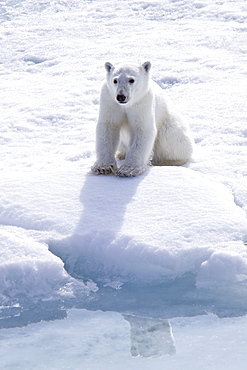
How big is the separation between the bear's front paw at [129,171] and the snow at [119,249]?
61 mm

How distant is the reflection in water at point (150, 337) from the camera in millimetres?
3115

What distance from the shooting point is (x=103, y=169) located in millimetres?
5090

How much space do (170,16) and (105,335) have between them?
10.4 meters

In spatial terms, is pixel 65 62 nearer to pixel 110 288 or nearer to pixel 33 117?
pixel 33 117

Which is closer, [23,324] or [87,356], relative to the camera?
[87,356]

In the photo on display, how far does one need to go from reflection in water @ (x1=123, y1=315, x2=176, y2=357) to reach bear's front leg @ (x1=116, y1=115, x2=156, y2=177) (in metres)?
1.87

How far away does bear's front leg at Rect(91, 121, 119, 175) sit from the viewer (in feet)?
16.9

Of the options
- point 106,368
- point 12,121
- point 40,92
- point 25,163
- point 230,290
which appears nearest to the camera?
point 106,368

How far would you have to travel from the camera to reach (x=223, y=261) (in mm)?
3854

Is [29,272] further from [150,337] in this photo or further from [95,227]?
[150,337]

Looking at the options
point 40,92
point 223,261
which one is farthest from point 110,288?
point 40,92

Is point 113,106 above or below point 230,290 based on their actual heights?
above

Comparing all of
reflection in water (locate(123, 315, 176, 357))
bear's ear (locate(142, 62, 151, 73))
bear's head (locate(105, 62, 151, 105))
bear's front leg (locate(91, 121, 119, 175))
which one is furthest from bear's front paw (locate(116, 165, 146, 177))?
reflection in water (locate(123, 315, 176, 357))

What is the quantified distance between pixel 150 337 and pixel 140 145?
7.42 ft
